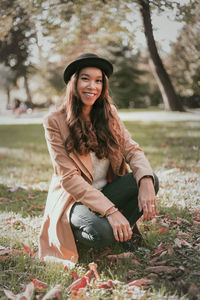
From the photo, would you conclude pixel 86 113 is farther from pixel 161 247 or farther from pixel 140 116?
pixel 140 116

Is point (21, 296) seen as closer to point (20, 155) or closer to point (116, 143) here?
point (116, 143)

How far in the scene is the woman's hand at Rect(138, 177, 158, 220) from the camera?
7.55ft

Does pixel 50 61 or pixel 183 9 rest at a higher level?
pixel 183 9

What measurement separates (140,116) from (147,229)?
3.44 m

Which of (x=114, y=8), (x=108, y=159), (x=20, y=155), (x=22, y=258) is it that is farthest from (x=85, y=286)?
(x=20, y=155)

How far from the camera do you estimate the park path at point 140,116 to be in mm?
4820

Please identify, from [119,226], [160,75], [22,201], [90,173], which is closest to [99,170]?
[90,173]

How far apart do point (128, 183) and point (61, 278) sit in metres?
0.90

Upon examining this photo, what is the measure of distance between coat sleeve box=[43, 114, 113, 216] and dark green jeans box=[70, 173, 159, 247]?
8 cm

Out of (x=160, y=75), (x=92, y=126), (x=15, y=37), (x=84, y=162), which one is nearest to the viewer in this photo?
(x=84, y=162)

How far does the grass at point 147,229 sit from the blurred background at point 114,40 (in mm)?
793

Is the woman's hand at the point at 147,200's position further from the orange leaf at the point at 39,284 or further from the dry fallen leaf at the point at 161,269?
the orange leaf at the point at 39,284

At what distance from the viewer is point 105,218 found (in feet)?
7.22

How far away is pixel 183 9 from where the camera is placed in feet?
13.1
